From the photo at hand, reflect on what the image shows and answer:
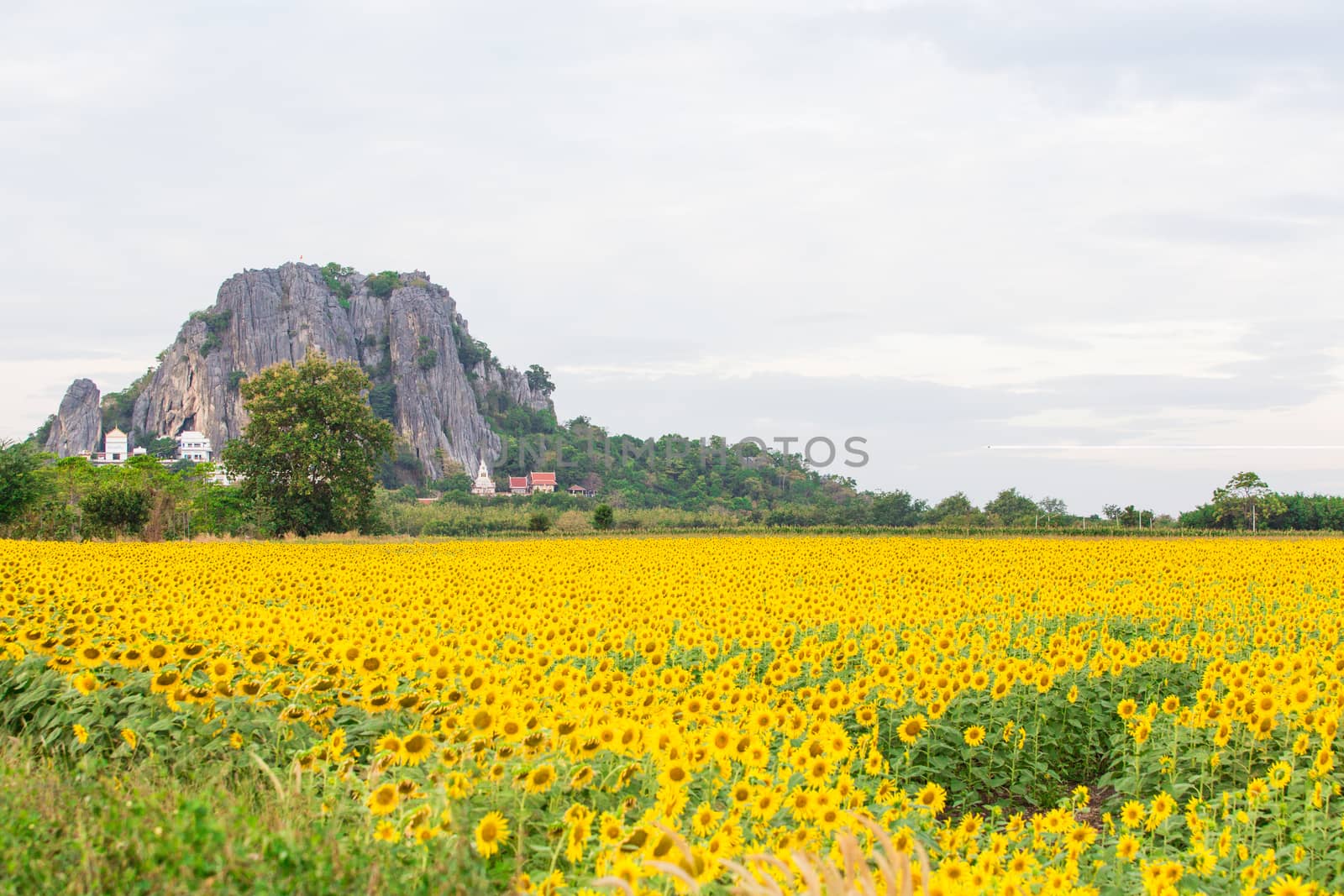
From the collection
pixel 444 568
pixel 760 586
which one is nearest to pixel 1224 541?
pixel 760 586

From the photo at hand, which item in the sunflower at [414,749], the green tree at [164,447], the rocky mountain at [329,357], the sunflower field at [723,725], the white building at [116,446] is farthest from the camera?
the rocky mountain at [329,357]

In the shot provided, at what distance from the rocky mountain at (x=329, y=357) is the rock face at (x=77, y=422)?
0.19 metres

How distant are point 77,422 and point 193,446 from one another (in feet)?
102

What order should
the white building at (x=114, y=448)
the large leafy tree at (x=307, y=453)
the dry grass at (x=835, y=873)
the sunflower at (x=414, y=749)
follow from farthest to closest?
the white building at (x=114, y=448), the large leafy tree at (x=307, y=453), the sunflower at (x=414, y=749), the dry grass at (x=835, y=873)

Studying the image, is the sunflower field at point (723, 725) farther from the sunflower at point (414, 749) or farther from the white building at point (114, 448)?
the white building at point (114, 448)

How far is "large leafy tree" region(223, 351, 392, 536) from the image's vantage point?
133 feet

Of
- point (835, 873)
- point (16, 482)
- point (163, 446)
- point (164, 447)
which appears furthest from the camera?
point (163, 446)

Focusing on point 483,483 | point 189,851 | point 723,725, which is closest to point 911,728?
point 723,725

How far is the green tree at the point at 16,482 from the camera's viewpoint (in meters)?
35.4

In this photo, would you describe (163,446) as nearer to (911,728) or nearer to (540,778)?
(911,728)

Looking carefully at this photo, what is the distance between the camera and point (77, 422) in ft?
496

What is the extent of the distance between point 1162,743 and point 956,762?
1.41 m

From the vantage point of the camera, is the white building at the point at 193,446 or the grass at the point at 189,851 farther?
the white building at the point at 193,446

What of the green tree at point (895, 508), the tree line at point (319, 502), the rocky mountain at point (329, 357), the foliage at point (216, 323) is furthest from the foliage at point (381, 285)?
the green tree at point (895, 508)
